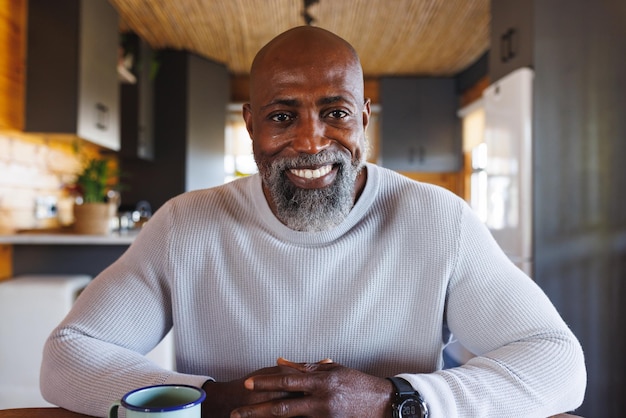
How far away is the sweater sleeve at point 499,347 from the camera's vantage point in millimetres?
859

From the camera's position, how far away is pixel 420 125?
231 inches

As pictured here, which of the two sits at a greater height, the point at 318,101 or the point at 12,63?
the point at 12,63

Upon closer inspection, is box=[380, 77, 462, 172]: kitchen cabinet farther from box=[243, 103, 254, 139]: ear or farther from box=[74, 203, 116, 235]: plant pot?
box=[243, 103, 254, 139]: ear

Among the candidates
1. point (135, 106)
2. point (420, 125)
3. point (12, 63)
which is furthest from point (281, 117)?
point (420, 125)

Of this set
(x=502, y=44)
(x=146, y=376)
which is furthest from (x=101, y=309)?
(x=502, y=44)

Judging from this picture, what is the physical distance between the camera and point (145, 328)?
1096mm

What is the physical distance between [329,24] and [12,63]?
2.25m

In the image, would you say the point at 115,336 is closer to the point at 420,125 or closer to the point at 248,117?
the point at 248,117

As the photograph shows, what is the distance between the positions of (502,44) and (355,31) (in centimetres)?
156

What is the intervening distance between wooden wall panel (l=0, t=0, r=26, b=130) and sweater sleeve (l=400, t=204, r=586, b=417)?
2548mm

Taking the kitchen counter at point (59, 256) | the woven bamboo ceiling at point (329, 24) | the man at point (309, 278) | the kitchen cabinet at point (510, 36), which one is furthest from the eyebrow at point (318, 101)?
the woven bamboo ceiling at point (329, 24)

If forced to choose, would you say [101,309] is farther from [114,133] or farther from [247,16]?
[247,16]

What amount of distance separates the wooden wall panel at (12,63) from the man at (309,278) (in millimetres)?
2108

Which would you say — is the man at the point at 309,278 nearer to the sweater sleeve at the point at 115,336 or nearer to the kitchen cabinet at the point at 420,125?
the sweater sleeve at the point at 115,336
